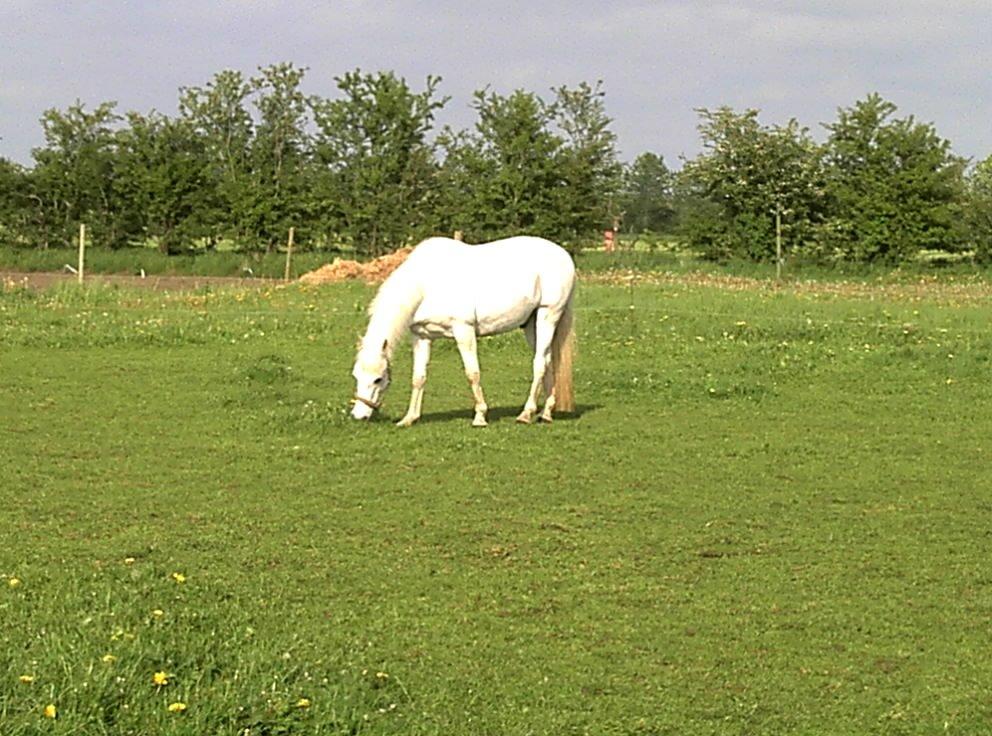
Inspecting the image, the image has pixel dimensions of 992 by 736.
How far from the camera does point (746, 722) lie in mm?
5105

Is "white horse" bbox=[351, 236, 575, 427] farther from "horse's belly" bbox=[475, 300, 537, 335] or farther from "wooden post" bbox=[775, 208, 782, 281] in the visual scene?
"wooden post" bbox=[775, 208, 782, 281]

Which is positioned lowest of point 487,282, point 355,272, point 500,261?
point 355,272

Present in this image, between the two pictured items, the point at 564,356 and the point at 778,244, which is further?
the point at 778,244

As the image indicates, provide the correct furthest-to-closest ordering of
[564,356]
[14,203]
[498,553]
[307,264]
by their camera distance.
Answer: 1. [14,203]
2. [307,264]
3. [564,356]
4. [498,553]

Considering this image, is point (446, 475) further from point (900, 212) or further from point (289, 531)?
point (900, 212)

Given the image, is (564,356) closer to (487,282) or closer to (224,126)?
(487,282)

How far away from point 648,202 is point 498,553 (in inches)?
2084

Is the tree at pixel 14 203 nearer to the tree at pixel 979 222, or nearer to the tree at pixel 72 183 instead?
the tree at pixel 72 183

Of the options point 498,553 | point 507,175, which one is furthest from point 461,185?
point 498,553

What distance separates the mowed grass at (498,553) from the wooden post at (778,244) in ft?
59.7

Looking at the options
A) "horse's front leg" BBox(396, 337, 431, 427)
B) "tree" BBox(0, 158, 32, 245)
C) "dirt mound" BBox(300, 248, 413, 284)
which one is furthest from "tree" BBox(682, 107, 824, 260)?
"horse's front leg" BBox(396, 337, 431, 427)

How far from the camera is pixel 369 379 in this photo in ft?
37.9

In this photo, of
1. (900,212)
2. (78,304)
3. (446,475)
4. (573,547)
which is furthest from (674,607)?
(900,212)

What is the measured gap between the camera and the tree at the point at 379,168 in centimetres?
3869
